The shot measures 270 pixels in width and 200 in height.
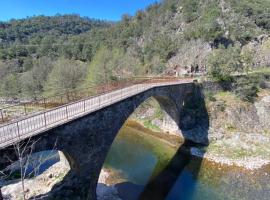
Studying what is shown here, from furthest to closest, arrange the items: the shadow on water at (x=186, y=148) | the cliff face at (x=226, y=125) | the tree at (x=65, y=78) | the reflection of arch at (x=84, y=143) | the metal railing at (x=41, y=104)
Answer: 1. the tree at (x=65, y=78)
2. the cliff face at (x=226, y=125)
3. the shadow on water at (x=186, y=148)
4. the metal railing at (x=41, y=104)
5. the reflection of arch at (x=84, y=143)

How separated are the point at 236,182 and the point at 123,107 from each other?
14.2 m

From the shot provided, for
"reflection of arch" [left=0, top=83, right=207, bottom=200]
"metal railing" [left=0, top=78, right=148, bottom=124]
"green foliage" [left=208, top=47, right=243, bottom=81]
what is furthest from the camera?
"green foliage" [left=208, top=47, right=243, bottom=81]

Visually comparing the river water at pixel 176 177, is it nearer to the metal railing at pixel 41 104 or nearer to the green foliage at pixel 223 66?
the metal railing at pixel 41 104

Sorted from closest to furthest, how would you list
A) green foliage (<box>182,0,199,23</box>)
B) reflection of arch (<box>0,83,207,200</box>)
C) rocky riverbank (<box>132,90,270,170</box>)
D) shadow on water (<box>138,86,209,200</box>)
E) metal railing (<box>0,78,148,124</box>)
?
reflection of arch (<box>0,83,207,200</box>) → metal railing (<box>0,78,148,124</box>) → shadow on water (<box>138,86,209,200</box>) → rocky riverbank (<box>132,90,270,170</box>) → green foliage (<box>182,0,199,23</box>)

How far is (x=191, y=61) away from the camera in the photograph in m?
63.4

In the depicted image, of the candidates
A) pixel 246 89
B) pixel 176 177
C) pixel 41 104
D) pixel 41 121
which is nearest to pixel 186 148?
pixel 176 177

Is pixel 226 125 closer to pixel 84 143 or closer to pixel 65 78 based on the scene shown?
pixel 84 143

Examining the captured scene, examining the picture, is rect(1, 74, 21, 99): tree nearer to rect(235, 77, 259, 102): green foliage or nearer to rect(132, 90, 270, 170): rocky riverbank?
rect(132, 90, 270, 170): rocky riverbank

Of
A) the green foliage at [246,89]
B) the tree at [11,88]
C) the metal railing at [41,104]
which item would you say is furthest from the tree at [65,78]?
the green foliage at [246,89]

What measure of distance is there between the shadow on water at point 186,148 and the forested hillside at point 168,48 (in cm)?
737

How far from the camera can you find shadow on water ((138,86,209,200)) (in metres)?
24.8

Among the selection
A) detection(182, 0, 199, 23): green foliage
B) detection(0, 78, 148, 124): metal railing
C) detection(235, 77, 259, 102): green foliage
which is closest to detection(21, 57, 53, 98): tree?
detection(0, 78, 148, 124): metal railing

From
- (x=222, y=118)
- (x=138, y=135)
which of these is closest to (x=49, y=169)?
(x=138, y=135)

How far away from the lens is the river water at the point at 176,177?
2419 centimetres
